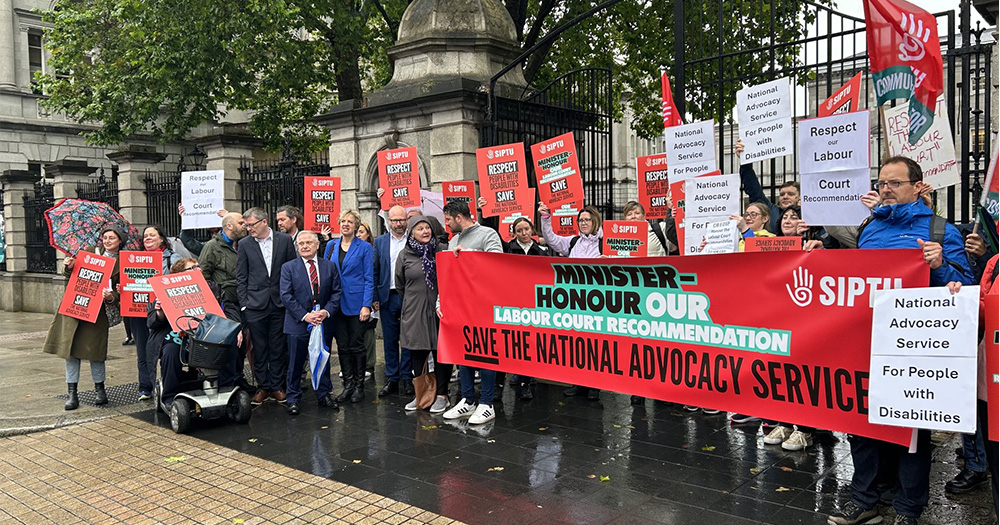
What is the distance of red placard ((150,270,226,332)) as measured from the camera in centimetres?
745

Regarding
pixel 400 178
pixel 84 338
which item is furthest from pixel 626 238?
pixel 84 338

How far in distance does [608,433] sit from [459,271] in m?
1.95

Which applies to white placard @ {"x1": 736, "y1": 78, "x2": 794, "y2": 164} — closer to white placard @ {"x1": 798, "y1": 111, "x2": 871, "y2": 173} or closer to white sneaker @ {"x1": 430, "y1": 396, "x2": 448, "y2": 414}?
white placard @ {"x1": 798, "y1": 111, "x2": 871, "y2": 173}

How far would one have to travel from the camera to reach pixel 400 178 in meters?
10.1

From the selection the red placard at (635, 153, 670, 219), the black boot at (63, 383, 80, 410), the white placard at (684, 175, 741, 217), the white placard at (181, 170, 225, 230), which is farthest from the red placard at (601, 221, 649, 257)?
the black boot at (63, 383, 80, 410)

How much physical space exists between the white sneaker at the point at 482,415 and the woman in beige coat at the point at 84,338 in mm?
3898

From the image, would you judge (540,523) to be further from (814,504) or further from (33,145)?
(33,145)

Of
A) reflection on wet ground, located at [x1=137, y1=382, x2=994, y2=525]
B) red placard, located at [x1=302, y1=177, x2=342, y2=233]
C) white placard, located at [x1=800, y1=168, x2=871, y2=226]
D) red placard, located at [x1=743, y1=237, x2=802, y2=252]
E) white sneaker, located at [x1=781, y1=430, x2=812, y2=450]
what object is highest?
red placard, located at [x1=302, y1=177, x2=342, y2=233]

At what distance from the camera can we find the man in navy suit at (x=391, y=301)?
848 cm

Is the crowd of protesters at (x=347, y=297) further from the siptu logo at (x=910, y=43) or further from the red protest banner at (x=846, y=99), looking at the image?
the siptu logo at (x=910, y=43)

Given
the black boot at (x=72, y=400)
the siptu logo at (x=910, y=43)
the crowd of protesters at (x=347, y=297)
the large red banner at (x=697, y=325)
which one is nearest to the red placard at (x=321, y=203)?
the crowd of protesters at (x=347, y=297)

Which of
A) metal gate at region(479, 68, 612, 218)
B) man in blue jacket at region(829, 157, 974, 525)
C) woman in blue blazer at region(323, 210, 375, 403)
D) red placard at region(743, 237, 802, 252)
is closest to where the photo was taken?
man in blue jacket at region(829, 157, 974, 525)

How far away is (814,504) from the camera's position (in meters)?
5.03

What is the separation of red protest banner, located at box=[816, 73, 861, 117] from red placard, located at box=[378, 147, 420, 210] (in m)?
4.75
